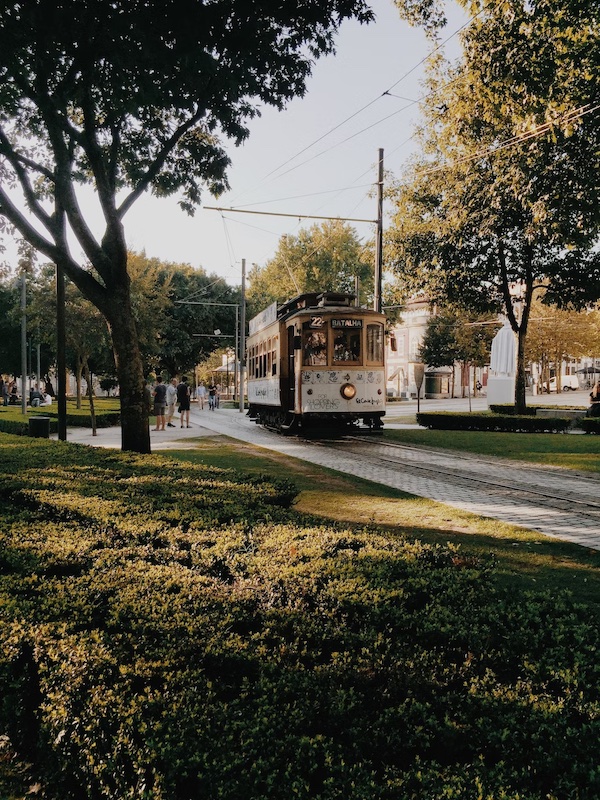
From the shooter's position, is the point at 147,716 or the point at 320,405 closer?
the point at 147,716

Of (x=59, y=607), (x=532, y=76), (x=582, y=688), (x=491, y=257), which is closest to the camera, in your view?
(x=582, y=688)

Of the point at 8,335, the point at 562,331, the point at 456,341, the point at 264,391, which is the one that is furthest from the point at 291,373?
the point at 456,341

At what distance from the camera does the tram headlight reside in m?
17.9

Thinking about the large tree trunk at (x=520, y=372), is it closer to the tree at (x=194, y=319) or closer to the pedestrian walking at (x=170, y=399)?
the pedestrian walking at (x=170, y=399)

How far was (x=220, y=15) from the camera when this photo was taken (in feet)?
29.4

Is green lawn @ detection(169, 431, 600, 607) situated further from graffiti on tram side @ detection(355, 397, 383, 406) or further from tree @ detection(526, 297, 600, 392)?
tree @ detection(526, 297, 600, 392)

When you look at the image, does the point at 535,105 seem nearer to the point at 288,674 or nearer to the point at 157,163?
the point at 157,163

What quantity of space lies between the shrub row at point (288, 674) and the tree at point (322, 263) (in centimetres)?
5306

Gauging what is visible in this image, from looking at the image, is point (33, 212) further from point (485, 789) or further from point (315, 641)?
point (485, 789)

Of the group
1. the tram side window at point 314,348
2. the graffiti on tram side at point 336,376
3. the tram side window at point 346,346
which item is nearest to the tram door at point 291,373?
the tram side window at point 314,348

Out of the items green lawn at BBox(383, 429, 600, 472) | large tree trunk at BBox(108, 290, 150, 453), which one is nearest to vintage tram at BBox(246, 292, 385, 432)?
green lawn at BBox(383, 429, 600, 472)

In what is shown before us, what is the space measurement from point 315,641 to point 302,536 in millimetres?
1838

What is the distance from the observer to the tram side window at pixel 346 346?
1786cm

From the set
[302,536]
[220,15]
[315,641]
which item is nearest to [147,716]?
[315,641]
